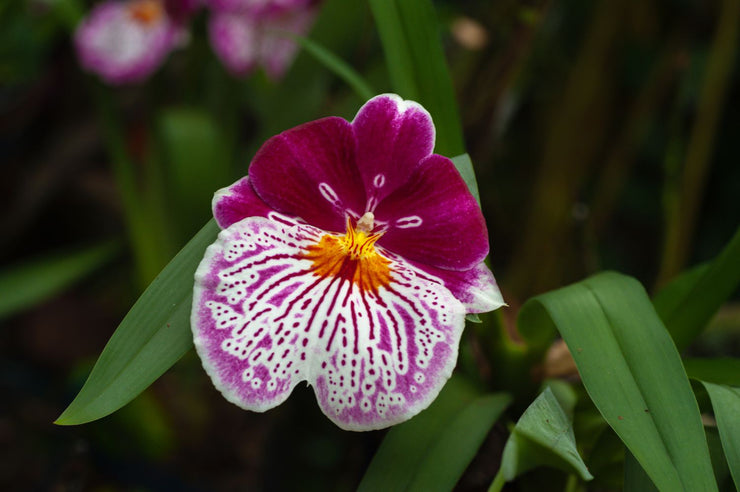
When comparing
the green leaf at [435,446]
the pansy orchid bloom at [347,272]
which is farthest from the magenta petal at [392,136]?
the green leaf at [435,446]

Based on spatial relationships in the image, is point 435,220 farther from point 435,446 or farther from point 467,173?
point 435,446

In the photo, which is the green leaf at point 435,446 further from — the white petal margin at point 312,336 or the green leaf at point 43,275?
the green leaf at point 43,275

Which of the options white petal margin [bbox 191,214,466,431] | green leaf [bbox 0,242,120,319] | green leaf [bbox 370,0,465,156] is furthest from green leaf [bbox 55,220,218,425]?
green leaf [bbox 0,242,120,319]

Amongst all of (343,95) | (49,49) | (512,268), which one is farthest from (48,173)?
(512,268)

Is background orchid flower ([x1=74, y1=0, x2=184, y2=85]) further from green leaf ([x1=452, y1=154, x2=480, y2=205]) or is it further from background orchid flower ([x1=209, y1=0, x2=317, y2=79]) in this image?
green leaf ([x1=452, y1=154, x2=480, y2=205])

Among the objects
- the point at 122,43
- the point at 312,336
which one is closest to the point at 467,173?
the point at 312,336

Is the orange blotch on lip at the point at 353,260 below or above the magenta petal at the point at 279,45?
below

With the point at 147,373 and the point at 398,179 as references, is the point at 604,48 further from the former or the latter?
the point at 147,373
